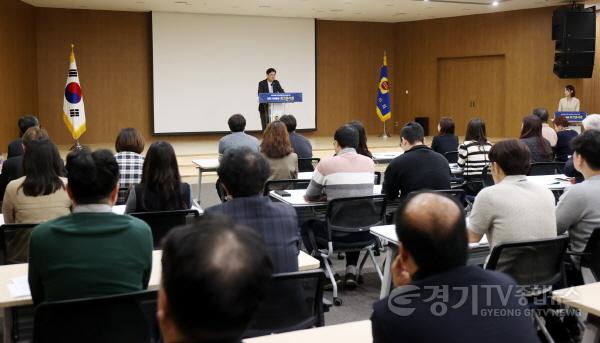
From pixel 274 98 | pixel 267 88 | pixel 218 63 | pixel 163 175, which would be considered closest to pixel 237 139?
pixel 163 175

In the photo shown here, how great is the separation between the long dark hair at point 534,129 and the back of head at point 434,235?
5.05 meters

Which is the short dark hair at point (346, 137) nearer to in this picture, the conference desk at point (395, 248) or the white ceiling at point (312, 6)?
the conference desk at point (395, 248)

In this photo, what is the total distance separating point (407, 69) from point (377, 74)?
0.80m

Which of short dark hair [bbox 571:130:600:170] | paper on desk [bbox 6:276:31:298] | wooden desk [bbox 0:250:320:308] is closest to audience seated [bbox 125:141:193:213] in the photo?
wooden desk [bbox 0:250:320:308]

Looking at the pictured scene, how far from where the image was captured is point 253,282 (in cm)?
103

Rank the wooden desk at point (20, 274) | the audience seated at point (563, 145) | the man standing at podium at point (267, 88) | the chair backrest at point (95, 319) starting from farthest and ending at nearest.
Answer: the man standing at podium at point (267, 88)
the audience seated at point (563, 145)
the wooden desk at point (20, 274)
the chair backrest at point (95, 319)

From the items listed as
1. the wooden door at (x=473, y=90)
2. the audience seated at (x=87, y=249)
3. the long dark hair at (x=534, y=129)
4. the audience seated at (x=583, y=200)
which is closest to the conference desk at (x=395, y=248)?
the audience seated at (x=583, y=200)

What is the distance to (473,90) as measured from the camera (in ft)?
50.5

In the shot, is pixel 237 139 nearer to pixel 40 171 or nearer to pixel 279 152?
pixel 279 152

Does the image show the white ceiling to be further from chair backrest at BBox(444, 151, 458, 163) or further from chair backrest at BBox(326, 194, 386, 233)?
chair backrest at BBox(326, 194, 386, 233)

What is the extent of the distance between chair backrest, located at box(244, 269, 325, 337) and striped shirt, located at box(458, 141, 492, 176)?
408 centimetres

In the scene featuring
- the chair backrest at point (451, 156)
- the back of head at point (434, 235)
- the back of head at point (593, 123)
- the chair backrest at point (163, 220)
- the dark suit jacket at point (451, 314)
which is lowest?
the chair backrest at point (163, 220)

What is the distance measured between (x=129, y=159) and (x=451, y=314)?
394 centimetres

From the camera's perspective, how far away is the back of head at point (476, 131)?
6184mm
